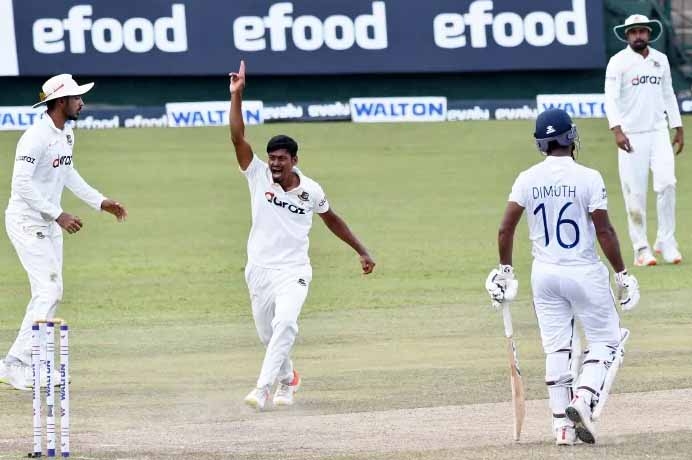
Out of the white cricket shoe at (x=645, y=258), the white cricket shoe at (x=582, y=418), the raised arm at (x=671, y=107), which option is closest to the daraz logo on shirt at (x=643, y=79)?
the raised arm at (x=671, y=107)

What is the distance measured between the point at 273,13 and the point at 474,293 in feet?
51.6

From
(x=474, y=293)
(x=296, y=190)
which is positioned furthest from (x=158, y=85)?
(x=296, y=190)

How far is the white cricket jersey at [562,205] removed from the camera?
32.6ft

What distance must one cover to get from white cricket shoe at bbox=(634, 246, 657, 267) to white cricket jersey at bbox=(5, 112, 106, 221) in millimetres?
7704

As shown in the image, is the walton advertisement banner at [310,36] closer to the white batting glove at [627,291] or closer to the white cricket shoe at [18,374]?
the white cricket shoe at [18,374]

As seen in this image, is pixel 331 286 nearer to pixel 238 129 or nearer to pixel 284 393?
pixel 284 393

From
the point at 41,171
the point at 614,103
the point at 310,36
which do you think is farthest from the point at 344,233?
the point at 310,36

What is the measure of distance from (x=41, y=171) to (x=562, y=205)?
428cm

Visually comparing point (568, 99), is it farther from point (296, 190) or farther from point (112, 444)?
point (112, 444)

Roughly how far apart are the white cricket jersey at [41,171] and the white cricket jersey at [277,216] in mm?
1503

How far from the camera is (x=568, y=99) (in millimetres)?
31797

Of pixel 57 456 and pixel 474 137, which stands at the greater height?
pixel 474 137

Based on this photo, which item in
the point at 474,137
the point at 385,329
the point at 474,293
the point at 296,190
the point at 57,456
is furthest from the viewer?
the point at 474,137

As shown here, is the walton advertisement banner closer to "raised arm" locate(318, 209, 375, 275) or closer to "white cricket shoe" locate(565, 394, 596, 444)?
"raised arm" locate(318, 209, 375, 275)
